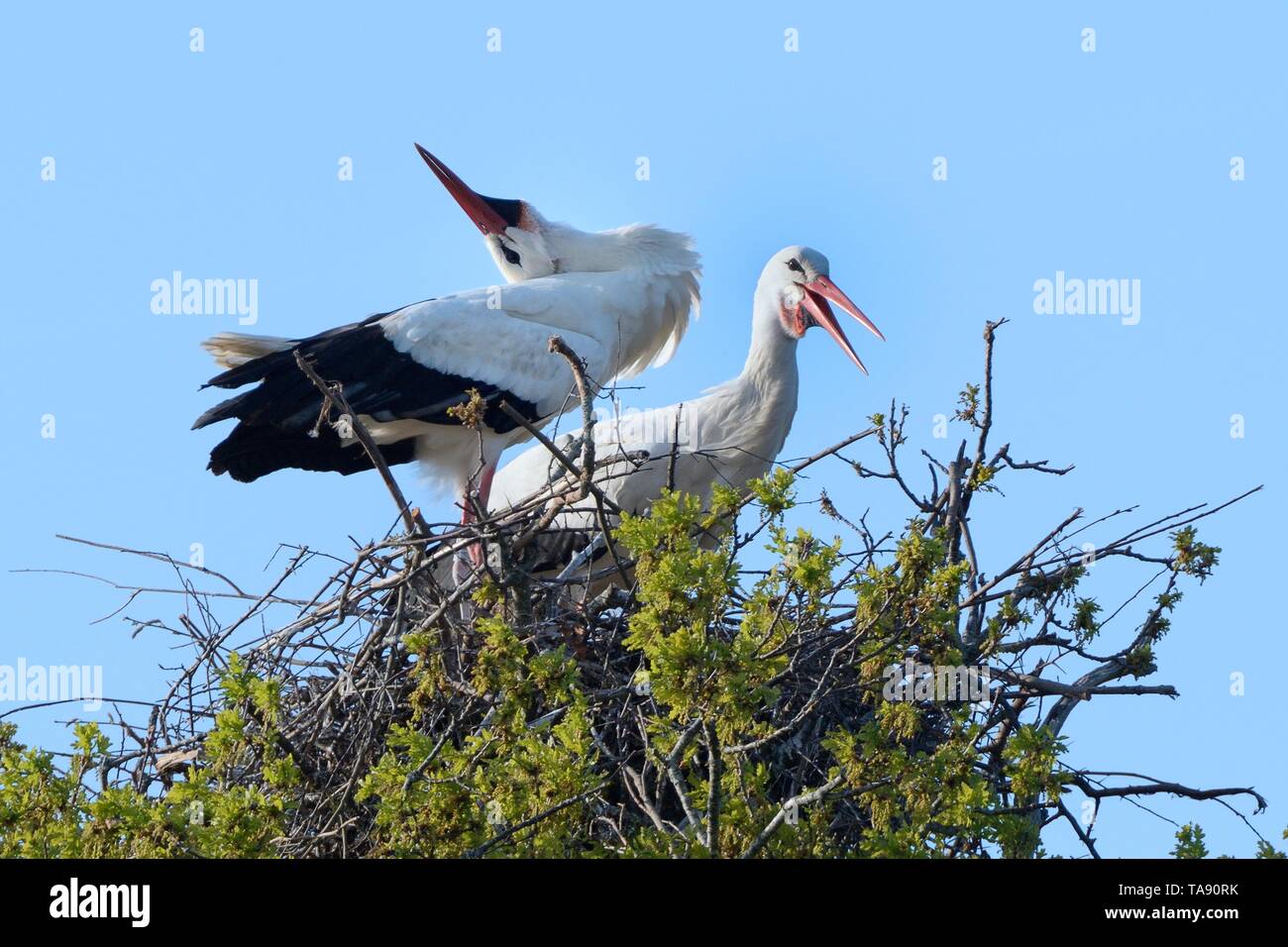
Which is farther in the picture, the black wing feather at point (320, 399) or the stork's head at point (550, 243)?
the stork's head at point (550, 243)

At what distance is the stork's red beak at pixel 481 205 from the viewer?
7.62 m

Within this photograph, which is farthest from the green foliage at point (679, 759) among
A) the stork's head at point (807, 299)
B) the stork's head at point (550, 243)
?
the stork's head at point (550, 243)

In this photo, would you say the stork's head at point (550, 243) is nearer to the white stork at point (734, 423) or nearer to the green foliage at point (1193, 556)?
the white stork at point (734, 423)

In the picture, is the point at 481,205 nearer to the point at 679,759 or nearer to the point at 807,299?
the point at 807,299

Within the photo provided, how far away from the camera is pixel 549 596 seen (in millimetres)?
5621

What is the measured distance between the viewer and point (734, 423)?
686cm

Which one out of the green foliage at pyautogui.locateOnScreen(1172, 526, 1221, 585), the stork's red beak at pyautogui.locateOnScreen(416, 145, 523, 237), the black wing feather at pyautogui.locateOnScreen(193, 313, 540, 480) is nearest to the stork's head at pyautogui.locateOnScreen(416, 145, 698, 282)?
the stork's red beak at pyautogui.locateOnScreen(416, 145, 523, 237)

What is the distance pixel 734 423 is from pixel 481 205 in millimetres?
1574

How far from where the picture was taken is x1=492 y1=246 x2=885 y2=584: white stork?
6.68 m

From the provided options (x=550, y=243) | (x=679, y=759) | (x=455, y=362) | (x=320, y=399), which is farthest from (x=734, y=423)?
(x=679, y=759)
